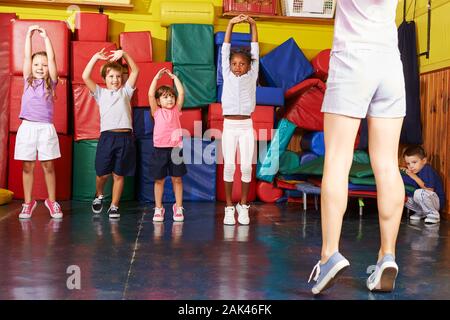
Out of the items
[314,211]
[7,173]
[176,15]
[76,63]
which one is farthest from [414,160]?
[7,173]

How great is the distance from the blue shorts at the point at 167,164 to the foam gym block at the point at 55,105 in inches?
62.3

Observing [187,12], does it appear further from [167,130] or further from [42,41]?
[167,130]

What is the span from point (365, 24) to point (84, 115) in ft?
13.7

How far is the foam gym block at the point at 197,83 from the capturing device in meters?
6.32

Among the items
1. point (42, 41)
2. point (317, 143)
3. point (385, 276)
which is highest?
point (42, 41)

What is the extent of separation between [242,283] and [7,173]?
4.11 metres

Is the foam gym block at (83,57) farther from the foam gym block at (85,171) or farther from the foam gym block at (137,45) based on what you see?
the foam gym block at (85,171)

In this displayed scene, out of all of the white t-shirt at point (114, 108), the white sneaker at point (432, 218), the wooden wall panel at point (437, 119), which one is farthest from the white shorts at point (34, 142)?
the wooden wall panel at point (437, 119)

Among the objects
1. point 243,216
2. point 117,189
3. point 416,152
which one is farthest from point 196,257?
point 416,152

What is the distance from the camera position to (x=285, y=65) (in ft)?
21.5

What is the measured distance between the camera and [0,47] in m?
6.16

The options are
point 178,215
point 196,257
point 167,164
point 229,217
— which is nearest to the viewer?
point 196,257

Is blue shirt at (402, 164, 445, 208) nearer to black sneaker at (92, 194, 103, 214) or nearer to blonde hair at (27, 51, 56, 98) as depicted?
black sneaker at (92, 194, 103, 214)
